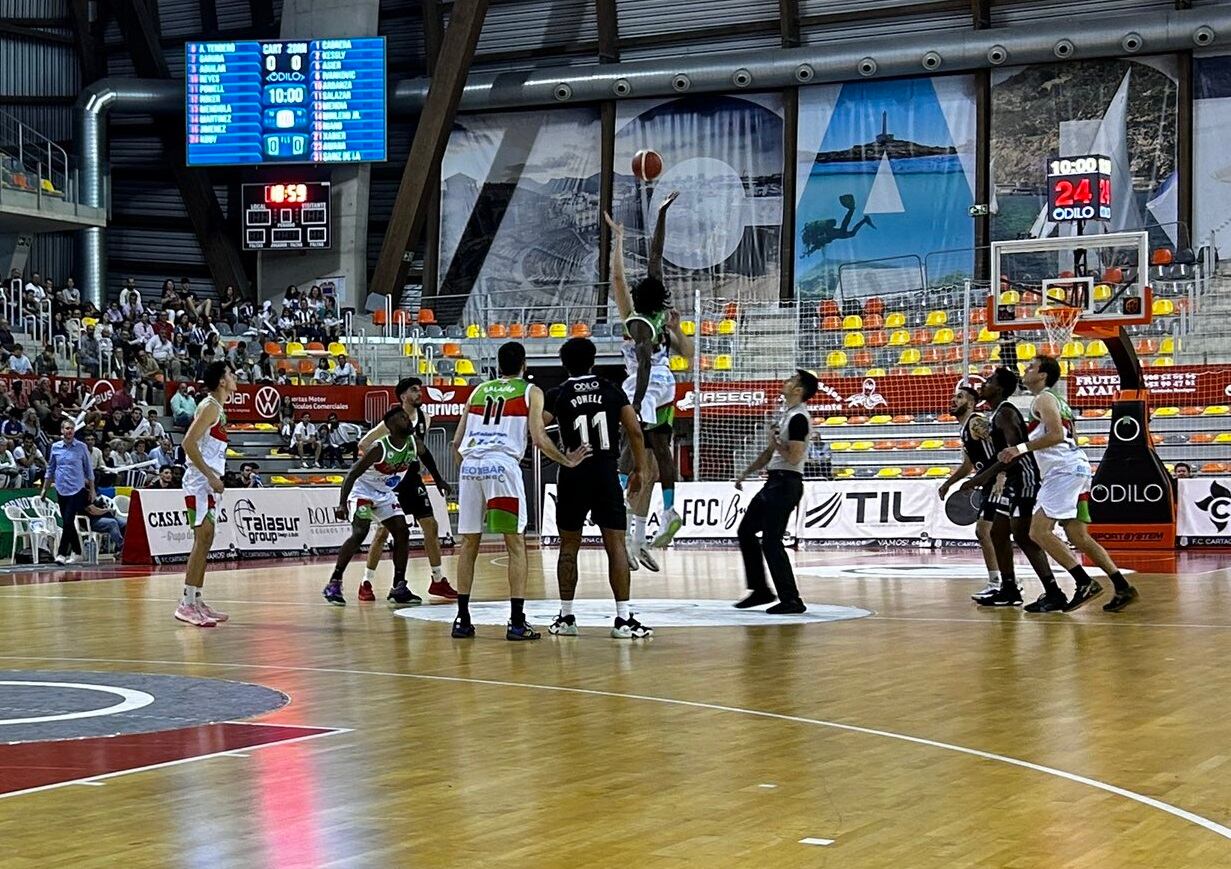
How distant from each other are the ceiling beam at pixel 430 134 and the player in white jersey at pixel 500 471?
27.6 meters

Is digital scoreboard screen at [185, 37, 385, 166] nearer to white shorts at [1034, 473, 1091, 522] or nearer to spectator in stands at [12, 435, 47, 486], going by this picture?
spectator in stands at [12, 435, 47, 486]

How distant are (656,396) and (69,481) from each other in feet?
40.4

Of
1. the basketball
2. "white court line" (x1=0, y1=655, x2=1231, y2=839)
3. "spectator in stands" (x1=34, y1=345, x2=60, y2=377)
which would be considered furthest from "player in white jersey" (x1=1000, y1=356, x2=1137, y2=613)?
"spectator in stands" (x1=34, y1=345, x2=60, y2=377)

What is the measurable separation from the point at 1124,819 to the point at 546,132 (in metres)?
36.9

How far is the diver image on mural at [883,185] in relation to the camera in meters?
37.6

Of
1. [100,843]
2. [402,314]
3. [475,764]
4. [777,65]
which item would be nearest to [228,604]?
[475,764]

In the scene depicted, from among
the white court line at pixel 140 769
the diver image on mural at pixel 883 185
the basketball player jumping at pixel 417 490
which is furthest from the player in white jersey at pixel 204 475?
the diver image on mural at pixel 883 185

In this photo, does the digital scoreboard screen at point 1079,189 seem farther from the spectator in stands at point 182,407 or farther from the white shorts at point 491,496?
the white shorts at point 491,496

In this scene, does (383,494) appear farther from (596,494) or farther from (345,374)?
(345,374)

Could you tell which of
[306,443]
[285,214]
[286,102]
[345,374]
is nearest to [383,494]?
[306,443]

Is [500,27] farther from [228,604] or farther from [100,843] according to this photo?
[100,843]

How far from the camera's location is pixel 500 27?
4159 cm

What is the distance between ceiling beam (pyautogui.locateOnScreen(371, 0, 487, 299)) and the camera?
37.8 m

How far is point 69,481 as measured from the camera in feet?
73.7
